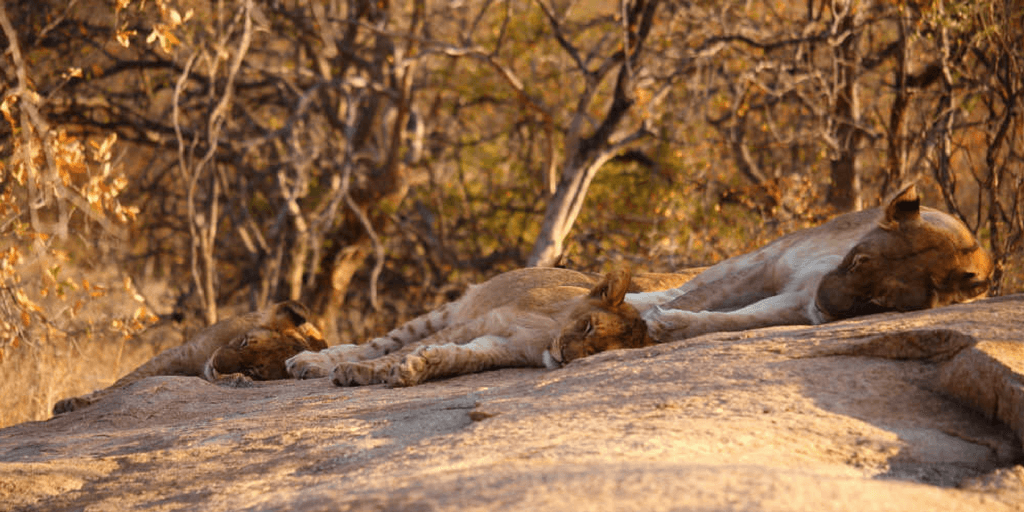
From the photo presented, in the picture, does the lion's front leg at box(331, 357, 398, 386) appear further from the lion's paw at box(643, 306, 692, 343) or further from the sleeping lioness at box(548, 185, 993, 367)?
the lion's paw at box(643, 306, 692, 343)

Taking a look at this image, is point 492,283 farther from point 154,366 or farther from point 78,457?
point 78,457

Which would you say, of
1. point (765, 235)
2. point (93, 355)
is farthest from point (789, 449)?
point (93, 355)

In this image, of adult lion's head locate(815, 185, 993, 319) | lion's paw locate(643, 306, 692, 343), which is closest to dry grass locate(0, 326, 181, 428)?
lion's paw locate(643, 306, 692, 343)

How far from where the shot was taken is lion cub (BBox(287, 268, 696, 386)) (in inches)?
153

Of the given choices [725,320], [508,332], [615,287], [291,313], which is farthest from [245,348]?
[725,320]

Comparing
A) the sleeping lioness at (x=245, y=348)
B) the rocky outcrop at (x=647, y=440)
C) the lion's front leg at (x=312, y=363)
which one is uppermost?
the sleeping lioness at (x=245, y=348)

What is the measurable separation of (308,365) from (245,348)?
395mm

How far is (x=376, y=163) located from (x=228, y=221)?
213cm

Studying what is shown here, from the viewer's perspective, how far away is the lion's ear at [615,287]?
153 inches

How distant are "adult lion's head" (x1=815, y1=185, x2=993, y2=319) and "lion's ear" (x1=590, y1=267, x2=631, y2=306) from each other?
0.77 metres

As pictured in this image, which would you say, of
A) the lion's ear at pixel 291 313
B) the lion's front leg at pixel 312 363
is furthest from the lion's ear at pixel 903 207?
the lion's ear at pixel 291 313

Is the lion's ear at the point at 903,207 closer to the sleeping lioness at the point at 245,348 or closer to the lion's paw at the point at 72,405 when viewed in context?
the sleeping lioness at the point at 245,348

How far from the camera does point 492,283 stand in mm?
4773

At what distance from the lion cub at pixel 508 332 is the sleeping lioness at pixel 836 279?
0.34 feet
